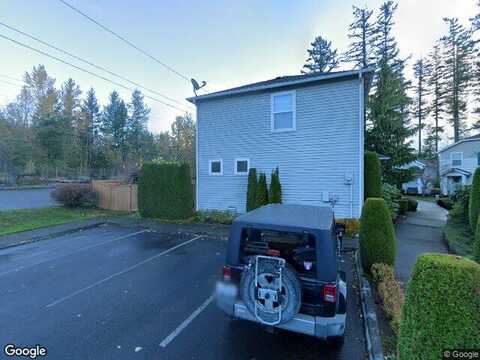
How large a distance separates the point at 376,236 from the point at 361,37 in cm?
2504

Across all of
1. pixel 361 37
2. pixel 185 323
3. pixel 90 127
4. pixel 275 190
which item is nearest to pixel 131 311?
pixel 185 323

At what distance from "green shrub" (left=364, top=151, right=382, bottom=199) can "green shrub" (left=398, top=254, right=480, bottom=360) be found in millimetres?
8370

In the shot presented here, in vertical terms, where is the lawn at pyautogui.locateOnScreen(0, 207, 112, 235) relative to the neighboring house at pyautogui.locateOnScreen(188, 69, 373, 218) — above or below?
below

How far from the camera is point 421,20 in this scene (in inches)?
454

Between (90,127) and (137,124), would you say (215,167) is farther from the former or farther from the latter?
(90,127)

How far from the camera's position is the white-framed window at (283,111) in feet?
33.3

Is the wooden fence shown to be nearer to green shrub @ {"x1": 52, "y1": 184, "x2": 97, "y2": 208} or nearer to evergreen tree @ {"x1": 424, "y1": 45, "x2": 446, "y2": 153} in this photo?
green shrub @ {"x1": 52, "y1": 184, "x2": 97, "y2": 208}

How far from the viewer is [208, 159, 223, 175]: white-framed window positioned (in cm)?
1160

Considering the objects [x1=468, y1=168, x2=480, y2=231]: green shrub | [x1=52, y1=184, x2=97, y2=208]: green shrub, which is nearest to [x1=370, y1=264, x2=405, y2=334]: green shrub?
[x1=468, y1=168, x2=480, y2=231]: green shrub

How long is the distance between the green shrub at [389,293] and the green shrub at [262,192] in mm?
5394

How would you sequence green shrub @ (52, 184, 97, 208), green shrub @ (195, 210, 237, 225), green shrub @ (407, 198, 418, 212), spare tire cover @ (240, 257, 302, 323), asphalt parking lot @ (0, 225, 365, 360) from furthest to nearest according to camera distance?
green shrub @ (407, 198, 418, 212) < green shrub @ (52, 184, 97, 208) < green shrub @ (195, 210, 237, 225) < asphalt parking lot @ (0, 225, 365, 360) < spare tire cover @ (240, 257, 302, 323)

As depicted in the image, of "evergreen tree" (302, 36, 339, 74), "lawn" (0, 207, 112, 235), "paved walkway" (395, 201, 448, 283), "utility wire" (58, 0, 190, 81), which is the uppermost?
"evergreen tree" (302, 36, 339, 74)

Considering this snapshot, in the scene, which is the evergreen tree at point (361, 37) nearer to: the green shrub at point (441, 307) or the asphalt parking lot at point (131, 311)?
the asphalt parking lot at point (131, 311)

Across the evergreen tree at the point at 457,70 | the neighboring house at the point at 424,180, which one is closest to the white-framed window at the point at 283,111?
the neighboring house at the point at 424,180
